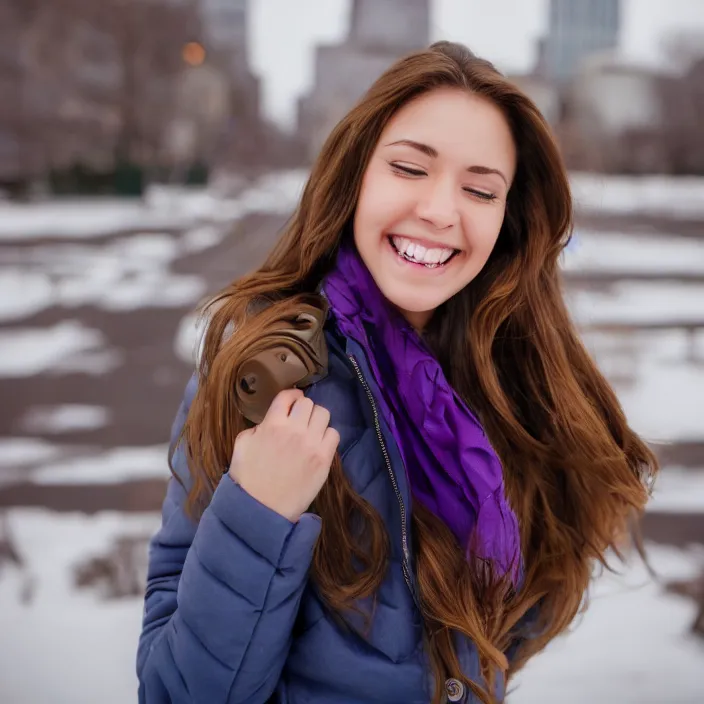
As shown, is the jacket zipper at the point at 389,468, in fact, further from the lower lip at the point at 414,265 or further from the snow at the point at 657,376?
the snow at the point at 657,376

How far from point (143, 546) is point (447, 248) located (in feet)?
4.57

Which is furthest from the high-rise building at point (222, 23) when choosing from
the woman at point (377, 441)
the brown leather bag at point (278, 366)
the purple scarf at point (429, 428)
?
the brown leather bag at point (278, 366)

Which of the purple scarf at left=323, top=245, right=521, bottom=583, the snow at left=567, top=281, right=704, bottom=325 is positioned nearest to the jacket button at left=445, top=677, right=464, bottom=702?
the purple scarf at left=323, top=245, right=521, bottom=583

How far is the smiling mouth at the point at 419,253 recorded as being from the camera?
759mm

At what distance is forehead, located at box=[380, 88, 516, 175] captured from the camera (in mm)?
745

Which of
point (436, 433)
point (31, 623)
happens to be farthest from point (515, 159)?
point (31, 623)

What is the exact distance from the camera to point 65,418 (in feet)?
6.41

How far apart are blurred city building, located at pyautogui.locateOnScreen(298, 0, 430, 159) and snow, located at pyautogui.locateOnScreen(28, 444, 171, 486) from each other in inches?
38.2

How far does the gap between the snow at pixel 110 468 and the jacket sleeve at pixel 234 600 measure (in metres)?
1.24

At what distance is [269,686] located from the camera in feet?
2.37

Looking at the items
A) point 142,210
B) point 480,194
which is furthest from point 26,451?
point 480,194

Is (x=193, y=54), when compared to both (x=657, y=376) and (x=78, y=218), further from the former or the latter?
(x=657, y=376)

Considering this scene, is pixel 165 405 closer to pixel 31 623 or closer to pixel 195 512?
pixel 31 623

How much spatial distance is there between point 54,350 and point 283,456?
60.9 inches
